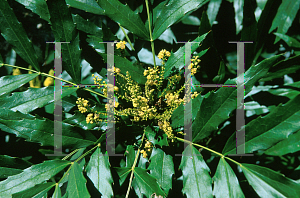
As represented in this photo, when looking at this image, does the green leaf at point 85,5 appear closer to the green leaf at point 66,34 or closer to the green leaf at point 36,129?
the green leaf at point 66,34

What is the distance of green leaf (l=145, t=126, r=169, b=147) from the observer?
2.26ft

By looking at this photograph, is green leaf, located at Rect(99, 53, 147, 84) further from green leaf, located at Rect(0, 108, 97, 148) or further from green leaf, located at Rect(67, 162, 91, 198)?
green leaf, located at Rect(67, 162, 91, 198)

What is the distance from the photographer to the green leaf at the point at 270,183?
1.95 ft

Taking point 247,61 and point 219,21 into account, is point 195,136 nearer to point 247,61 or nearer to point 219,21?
point 247,61

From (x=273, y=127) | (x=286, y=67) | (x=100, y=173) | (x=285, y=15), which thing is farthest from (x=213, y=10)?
(x=100, y=173)

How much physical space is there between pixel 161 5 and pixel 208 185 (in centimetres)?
65

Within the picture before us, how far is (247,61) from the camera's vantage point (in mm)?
927

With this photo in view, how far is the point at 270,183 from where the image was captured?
630mm

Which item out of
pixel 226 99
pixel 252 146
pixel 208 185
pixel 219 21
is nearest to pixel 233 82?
pixel 226 99

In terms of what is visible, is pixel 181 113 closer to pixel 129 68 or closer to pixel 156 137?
pixel 156 137

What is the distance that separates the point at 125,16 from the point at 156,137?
431 mm

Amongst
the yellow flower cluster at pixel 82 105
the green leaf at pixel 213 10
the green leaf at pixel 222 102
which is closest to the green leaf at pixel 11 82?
the yellow flower cluster at pixel 82 105

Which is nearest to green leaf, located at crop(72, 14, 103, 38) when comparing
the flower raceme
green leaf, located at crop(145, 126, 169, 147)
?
the flower raceme

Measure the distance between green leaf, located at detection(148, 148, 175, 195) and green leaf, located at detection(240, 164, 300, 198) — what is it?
0.25m
